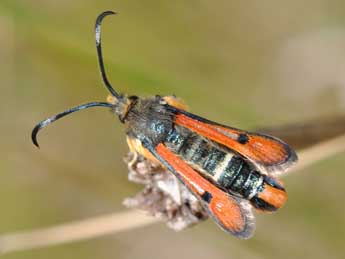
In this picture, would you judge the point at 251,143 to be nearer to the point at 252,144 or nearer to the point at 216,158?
the point at 252,144

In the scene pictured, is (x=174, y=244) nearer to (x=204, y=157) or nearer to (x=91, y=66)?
(x=91, y=66)

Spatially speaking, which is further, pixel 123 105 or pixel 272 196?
pixel 123 105

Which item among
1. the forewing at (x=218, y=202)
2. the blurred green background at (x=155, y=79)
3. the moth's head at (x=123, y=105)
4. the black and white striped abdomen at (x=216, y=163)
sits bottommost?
the forewing at (x=218, y=202)

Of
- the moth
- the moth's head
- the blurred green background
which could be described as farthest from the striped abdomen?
the blurred green background

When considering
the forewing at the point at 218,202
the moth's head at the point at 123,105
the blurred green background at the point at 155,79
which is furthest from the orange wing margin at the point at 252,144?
the blurred green background at the point at 155,79

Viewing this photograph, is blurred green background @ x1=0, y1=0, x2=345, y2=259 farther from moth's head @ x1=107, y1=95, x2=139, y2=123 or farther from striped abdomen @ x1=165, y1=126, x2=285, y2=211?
striped abdomen @ x1=165, y1=126, x2=285, y2=211

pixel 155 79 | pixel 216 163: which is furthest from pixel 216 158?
pixel 155 79

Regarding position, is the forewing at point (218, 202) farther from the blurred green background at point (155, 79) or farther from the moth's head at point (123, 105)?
the blurred green background at point (155, 79)
